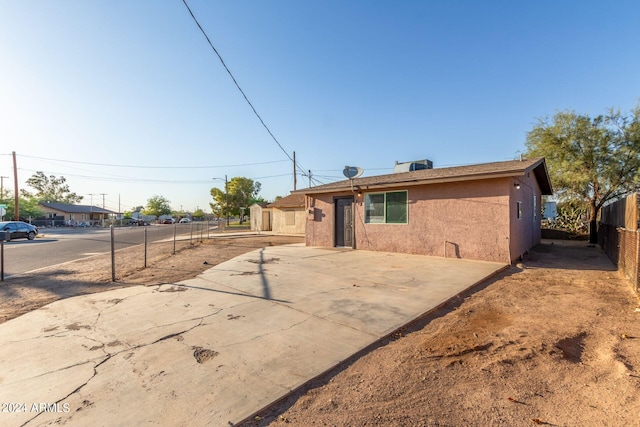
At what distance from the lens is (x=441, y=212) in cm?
966

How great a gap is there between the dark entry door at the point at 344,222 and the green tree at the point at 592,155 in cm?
1271

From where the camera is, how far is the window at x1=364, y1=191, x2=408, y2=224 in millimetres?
10680

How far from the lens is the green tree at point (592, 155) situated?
15152 millimetres

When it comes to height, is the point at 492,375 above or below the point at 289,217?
below

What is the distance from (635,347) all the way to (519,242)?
6.96 meters

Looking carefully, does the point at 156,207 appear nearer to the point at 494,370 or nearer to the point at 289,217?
the point at 289,217

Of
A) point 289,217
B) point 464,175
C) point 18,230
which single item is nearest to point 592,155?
point 464,175

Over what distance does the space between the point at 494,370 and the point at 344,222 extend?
32.8 feet

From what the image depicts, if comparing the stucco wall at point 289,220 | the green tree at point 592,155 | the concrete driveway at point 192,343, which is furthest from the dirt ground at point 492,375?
the stucco wall at point 289,220

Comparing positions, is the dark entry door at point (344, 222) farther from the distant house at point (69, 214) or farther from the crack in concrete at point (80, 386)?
the distant house at point (69, 214)

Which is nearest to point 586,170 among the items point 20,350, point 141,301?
point 141,301

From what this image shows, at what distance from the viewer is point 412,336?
11.9ft

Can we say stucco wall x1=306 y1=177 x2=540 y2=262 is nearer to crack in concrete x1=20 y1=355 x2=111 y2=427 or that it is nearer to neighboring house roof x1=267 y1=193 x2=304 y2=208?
crack in concrete x1=20 y1=355 x2=111 y2=427

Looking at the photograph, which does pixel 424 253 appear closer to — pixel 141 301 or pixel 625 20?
pixel 141 301
